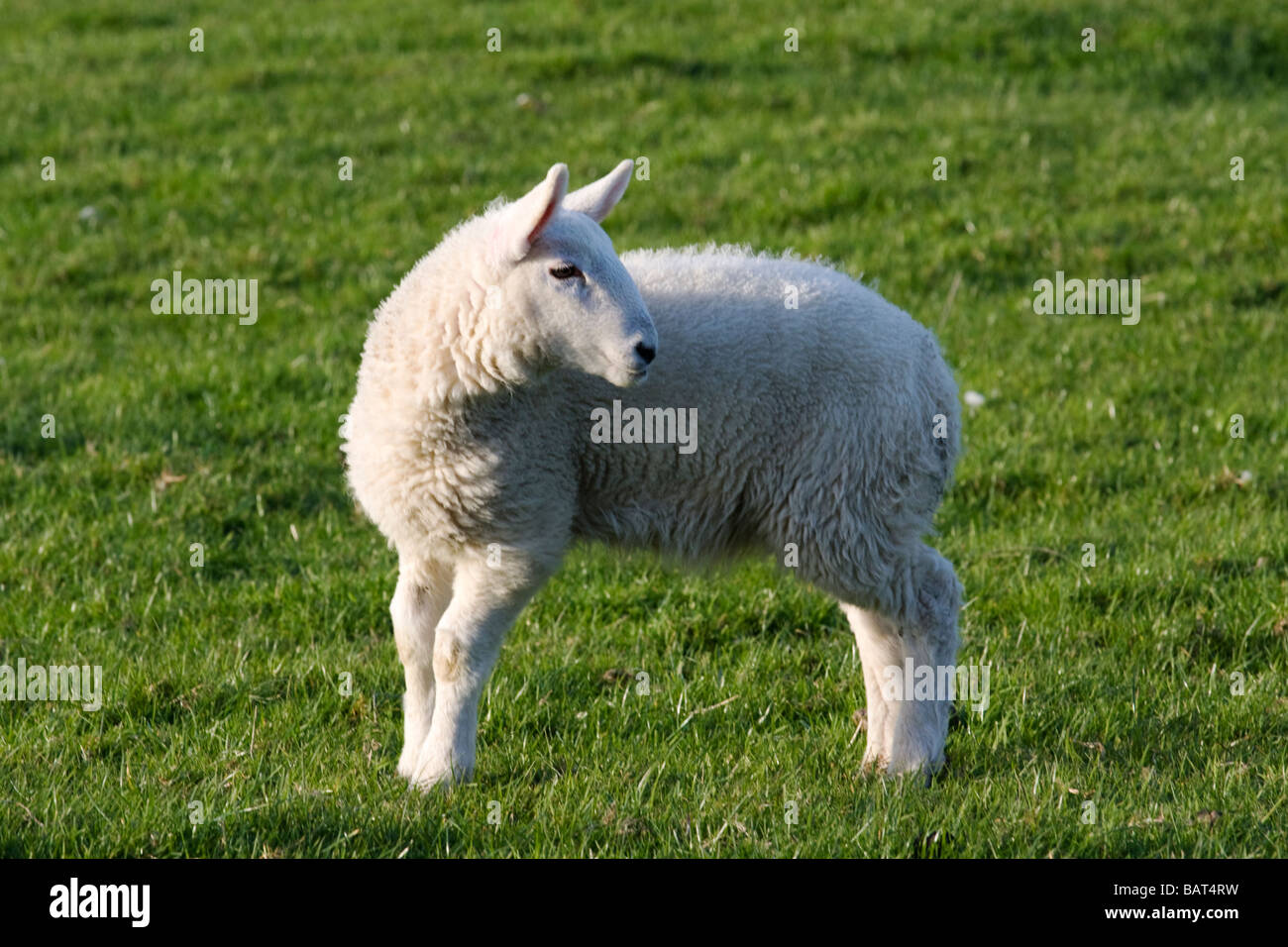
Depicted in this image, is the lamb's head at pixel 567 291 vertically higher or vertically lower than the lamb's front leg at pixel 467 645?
higher

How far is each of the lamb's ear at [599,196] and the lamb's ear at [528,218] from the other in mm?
222

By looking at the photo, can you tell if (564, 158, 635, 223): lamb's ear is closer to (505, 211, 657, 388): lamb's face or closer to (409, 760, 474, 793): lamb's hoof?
(505, 211, 657, 388): lamb's face

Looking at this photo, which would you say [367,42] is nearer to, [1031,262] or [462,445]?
[1031,262]

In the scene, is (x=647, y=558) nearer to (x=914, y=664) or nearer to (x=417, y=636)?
(x=417, y=636)

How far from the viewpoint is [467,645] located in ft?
14.4

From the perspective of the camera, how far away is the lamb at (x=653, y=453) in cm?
436

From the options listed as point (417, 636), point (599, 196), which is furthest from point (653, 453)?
point (417, 636)

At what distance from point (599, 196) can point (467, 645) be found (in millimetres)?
1330

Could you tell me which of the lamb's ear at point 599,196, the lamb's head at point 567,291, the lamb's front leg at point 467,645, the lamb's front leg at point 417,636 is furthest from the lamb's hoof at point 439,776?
the lamb's ear at point 599,196

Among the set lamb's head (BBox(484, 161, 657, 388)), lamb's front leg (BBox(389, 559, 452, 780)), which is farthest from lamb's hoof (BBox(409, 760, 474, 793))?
lamb's head (BBox(484, 161, 657, 388))

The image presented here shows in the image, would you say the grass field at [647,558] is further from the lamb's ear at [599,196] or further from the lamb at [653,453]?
the lamb's ear at [599,196]

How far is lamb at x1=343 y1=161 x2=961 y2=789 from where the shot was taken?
436cm

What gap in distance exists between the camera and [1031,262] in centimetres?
968
